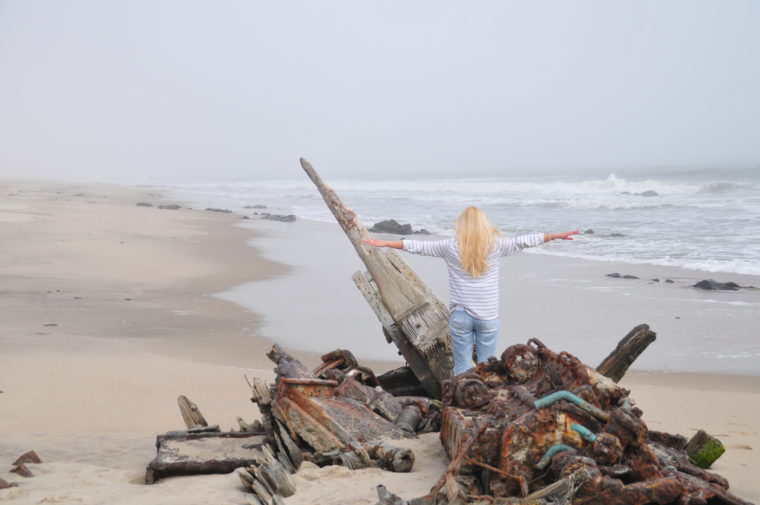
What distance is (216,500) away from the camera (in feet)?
12.8

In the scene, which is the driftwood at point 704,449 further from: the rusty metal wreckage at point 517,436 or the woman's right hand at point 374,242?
the woman's right hand at point 374,242

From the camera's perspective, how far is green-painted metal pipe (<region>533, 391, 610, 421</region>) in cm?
366

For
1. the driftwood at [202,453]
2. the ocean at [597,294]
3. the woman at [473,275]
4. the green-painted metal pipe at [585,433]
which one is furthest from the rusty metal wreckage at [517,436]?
the ocean at [597,294]

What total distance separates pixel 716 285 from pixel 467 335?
31.4ft

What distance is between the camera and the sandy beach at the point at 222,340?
460cm

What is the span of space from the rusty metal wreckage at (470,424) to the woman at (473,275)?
37cm

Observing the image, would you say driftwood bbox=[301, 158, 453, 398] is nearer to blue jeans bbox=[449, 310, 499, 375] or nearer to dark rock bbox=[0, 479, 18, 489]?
blue jeans bbox=[449, 310, 499, 375]

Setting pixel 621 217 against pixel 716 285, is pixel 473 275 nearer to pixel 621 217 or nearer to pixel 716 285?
pixel 716 285

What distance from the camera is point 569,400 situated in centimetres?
368

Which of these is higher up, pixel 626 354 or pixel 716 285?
pixel 626 354

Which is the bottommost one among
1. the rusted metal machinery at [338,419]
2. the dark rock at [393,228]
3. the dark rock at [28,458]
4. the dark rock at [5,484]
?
the dark rock at [393,228]

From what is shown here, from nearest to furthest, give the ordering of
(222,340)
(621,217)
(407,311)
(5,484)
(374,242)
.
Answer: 1. (5,484)
2. (374,242)
3. (407,311)
4. (222,340)
5. (621,217)

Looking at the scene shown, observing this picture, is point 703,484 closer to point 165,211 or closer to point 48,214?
point 48,214

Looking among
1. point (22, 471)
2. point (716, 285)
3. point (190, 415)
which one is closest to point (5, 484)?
point (22, 471)
